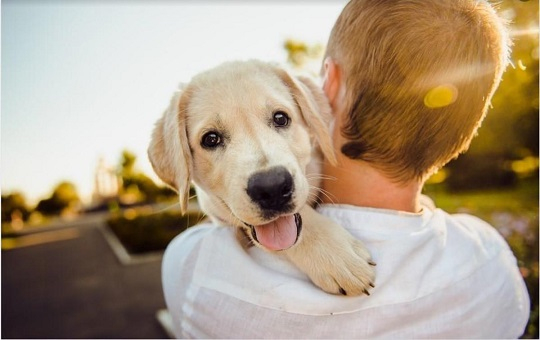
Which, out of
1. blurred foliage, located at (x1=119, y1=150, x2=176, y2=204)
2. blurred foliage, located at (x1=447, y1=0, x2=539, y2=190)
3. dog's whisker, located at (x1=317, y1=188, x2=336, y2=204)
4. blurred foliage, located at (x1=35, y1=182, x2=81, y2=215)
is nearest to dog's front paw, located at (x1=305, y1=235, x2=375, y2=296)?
dog's whisker, located at (x1=317, y1=188, x2=336, y2=204)

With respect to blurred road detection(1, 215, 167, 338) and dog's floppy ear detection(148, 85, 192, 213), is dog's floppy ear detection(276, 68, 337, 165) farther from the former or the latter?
blurred road detection(1, 215, 167, 338)

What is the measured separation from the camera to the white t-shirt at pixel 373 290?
1.94 metres

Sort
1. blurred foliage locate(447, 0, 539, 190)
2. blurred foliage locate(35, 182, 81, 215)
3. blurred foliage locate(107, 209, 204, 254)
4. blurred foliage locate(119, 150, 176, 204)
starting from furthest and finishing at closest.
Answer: blurred foliage locate(35, 182, 81, 215)
blurred foliage locate(119, 150, 176, 204)
blurred foliage locate(107, 209, 204, 254)
blurred foliage locate(447, 0, 539, 190)

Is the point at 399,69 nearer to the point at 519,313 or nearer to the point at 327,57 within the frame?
the point at 327,57

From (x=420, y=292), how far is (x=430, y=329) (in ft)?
0.54

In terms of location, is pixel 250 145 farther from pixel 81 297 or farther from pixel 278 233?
pixel 81 297

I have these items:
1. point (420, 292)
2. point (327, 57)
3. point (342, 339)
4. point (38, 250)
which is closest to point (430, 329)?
point (420, 292)

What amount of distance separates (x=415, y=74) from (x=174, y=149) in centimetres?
135

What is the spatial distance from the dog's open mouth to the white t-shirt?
0.21 ft

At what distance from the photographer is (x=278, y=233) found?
217 cm

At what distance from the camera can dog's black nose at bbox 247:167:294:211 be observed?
85.0 inches

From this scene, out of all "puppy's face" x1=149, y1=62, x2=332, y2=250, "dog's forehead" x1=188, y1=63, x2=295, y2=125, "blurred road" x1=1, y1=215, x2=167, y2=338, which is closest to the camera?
"puppy's face" x1=149, y1=62, x2=332, y2=250

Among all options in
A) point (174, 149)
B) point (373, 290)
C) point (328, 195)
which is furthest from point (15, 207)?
point (373, 290)

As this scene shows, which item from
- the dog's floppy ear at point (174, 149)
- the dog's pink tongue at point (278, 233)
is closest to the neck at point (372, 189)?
the dog's pink tongue at point (278, 233)
